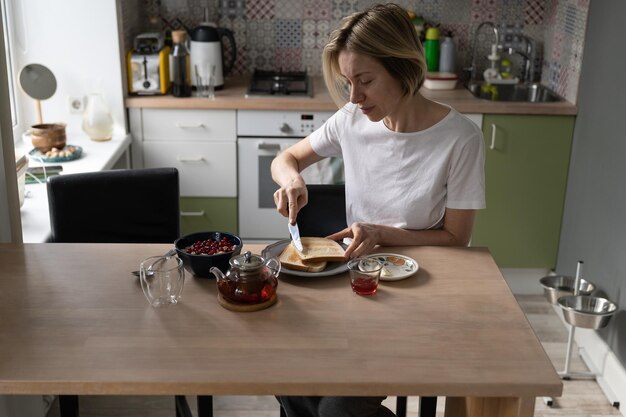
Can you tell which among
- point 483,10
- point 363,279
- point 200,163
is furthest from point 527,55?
point 363,279

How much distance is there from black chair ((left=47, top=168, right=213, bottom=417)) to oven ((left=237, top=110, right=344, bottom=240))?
1.14 metres

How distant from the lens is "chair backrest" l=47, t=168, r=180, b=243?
8.06 feet

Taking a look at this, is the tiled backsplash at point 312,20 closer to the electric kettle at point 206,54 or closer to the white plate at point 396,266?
the electric kettle at point 206,54

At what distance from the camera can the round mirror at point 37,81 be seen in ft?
10.5

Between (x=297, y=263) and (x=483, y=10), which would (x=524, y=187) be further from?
(x=297, y=263)

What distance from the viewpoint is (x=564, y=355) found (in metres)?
3.31

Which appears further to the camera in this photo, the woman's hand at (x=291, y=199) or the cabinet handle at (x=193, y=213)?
the cabinet handle at (x=193, y=213)

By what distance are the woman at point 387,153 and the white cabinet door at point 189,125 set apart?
1370 mm

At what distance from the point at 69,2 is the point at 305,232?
1.84 m

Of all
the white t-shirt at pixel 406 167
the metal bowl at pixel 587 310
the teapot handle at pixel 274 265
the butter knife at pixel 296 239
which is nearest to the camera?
the teapot handle at pixel 274 265

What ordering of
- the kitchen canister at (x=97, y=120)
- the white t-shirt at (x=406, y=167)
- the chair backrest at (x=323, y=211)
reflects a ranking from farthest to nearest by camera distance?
the kitchen canister at (x=97, y=120)
the chair backrest at (x=323, y=211)
the white t-shirt at (x=406, y=167)

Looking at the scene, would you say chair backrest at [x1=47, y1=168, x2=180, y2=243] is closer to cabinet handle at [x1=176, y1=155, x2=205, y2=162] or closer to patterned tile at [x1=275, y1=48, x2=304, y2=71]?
cabinet handle at [x1=176, y1=155, x2=205, y2=162]

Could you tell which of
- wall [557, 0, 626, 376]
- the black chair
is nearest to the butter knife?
the black chair

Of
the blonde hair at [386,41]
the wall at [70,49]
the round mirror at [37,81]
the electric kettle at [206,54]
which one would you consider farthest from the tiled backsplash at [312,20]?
the blonde hair at [386,41]
